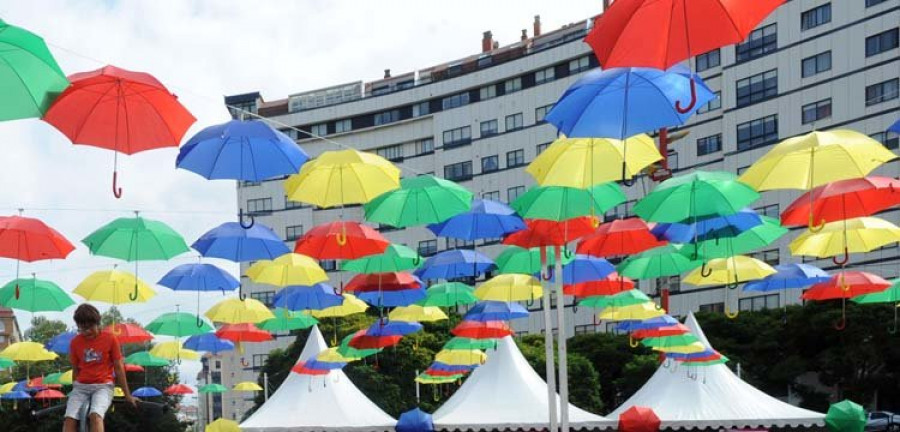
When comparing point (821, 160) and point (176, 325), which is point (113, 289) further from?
point (821, 160)

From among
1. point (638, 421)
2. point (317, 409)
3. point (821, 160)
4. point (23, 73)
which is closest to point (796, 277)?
Answer: point (638, 421)

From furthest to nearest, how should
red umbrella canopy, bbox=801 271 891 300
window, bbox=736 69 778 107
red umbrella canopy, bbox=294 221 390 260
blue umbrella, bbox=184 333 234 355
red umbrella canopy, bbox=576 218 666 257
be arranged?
1. window, bbox=736 69 778 107
2. blue umbrella, bbox=184 333 234 355
3. red umbrella canopy, bbox=801 271 891 300
4. red umbrella canopy, bbox=294 221 390 260
5. red umbrella canopy, bbox=576 218 666 257

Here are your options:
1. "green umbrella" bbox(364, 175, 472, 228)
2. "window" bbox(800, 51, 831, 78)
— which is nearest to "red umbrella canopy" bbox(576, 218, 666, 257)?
"green umbrella" bbox(364, 175, 472, 228)

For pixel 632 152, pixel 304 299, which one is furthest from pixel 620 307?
pixel 632 152

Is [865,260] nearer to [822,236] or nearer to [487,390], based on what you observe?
[487,390]

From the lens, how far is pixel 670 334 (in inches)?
984

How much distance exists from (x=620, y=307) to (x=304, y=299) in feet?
23.9

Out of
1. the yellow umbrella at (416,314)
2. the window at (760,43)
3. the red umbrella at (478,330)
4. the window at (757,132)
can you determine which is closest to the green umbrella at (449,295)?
the yellow umbrella at (416,314)

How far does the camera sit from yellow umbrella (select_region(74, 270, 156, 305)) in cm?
2261

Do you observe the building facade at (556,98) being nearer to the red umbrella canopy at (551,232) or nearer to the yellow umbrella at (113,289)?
the yellow umbrella at (113,289)

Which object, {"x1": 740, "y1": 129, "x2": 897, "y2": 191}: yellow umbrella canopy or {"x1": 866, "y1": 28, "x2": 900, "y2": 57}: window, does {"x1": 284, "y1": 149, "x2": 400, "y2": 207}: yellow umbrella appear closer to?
{"x1": 740, "y1": 129, "x2": 897, "y2": 191}: yellow umbrella canopy

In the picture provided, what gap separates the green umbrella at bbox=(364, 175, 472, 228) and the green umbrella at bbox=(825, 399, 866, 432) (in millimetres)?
6584

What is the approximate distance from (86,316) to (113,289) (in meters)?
15.2

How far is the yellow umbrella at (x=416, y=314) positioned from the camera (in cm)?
2616
